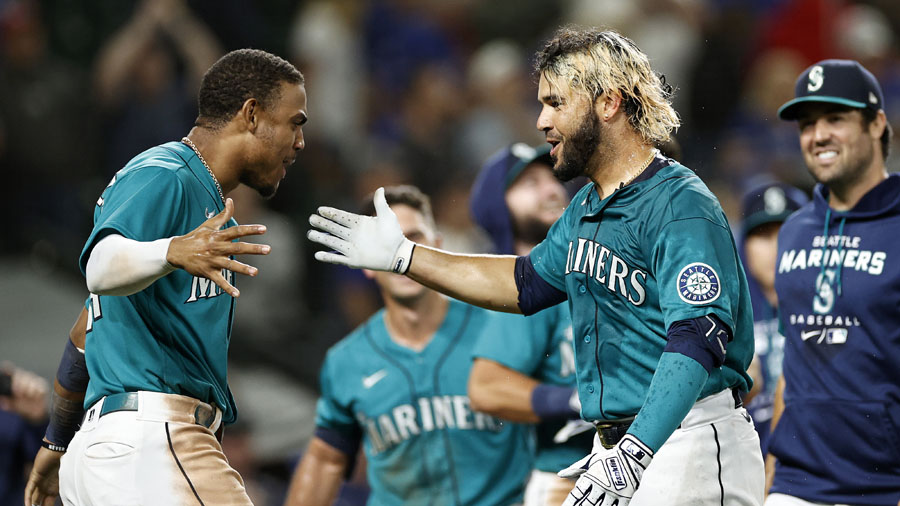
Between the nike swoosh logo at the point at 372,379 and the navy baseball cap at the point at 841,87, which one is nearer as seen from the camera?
the navy baseball cap at the point at 841,87

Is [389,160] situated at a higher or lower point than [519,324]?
higher

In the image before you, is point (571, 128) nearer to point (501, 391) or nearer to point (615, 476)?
point (615, 476)

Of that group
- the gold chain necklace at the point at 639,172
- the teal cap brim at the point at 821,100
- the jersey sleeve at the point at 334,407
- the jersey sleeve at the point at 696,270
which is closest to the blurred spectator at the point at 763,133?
the teal cap brim at the point at 821,100

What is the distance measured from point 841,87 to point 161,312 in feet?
10.0

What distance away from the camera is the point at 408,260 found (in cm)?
425

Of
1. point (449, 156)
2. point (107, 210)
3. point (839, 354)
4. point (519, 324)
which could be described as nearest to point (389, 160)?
point (449, 156)

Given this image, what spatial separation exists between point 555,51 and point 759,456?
1518mm

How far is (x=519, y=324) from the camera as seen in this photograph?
5.55 metres

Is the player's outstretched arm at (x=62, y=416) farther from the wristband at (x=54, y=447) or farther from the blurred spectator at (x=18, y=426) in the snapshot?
the blurred spectator at (x=18, y=426)

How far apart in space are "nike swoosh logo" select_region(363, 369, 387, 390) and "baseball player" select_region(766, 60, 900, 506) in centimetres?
186

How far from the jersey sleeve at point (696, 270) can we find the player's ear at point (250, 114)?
4.94 feet

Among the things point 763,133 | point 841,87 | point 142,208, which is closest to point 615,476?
point 142,208

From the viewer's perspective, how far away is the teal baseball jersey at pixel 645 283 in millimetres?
3629

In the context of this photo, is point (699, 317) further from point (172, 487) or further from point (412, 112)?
point (412, 112)
